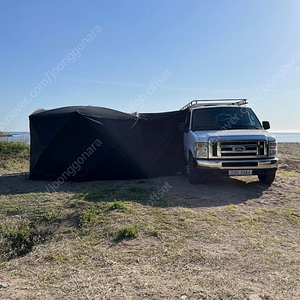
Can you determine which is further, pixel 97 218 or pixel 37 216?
pixel 37 216

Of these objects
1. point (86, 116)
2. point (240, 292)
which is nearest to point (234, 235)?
point (240, 292)

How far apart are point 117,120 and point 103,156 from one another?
Answer: 53.8 inches

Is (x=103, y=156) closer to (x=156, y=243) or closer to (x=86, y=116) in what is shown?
(x=86, y=116)

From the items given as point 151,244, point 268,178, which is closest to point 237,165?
point 268,178

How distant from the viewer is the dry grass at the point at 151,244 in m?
3.08

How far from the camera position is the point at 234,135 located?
7266 mm

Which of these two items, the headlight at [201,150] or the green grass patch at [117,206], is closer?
the green grass patch at [117,206]

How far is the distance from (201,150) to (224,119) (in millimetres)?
1705

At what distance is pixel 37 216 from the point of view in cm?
568

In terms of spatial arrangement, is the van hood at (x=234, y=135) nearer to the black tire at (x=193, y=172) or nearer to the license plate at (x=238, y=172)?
the black tire at (x=193, y=172)

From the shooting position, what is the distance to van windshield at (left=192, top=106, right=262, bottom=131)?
8.18 metres

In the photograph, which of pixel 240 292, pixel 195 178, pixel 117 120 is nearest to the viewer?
pixel 240 292

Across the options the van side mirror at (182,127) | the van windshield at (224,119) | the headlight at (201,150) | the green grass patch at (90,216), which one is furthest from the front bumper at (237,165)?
the green grass patch at (90,216)

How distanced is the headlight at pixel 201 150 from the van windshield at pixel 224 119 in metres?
0.98
